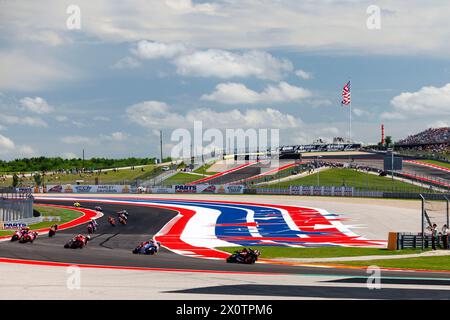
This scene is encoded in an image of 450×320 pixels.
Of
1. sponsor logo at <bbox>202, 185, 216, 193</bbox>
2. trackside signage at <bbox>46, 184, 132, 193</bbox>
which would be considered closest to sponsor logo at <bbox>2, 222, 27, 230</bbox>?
sponsor logo at <bbox>202, 185, 216, 193</bbox>

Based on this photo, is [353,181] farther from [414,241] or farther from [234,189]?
[414,241]

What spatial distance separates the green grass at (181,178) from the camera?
100438 millimetres

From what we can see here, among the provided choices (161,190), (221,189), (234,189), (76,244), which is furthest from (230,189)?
(76,244)

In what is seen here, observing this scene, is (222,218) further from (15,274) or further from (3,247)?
(15,274)

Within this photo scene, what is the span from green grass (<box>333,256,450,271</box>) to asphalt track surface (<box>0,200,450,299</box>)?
76.4 inches

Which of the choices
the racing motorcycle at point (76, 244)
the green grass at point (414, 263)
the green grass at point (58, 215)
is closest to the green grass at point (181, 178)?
the green grass at point (58, 215)

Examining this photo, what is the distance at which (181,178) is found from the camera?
4090 inches

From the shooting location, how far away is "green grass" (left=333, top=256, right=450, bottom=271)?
87.2 ft

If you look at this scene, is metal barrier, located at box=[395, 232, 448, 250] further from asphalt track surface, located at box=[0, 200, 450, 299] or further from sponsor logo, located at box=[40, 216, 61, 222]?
sponsor logo, located at box=[40, 216, 61, 222]

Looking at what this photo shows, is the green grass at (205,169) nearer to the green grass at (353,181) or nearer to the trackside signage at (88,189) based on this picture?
the trackside signage at (88,189)

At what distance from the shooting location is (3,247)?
1294 inches

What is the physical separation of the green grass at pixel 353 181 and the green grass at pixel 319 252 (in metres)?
47.6
